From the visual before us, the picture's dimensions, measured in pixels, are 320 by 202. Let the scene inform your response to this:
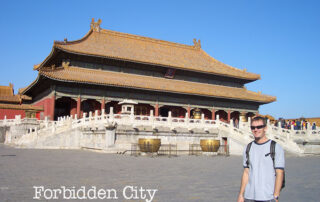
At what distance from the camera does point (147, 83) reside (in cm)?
3372

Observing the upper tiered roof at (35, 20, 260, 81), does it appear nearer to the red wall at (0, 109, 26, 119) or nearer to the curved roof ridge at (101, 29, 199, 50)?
the curved roof ridge at (101, 29, 199, 50)

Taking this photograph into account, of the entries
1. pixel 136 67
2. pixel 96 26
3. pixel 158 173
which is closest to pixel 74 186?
pixel 158 173

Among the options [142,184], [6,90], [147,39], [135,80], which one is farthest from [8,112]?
[142,184]

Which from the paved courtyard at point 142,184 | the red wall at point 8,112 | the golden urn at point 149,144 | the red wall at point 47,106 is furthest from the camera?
the red wall at point 8,112

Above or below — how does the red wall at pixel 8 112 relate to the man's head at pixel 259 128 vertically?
above

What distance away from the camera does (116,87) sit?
32.0 meters

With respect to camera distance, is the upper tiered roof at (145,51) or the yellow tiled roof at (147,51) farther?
the yellow tiled roof at (147,51)

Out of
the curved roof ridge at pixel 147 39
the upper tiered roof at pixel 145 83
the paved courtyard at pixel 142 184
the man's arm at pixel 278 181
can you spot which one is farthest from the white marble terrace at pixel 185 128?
the curved roof ridge at pixel 147 39

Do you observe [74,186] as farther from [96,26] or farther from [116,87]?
[96,26]

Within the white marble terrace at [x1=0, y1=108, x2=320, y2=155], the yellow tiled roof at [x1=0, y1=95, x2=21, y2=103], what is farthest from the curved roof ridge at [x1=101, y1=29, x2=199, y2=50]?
the white marble terrace at [x1=0, y1=108, x2=320, y2=155]

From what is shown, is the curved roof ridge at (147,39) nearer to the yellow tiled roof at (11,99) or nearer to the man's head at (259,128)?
the yellow tiled roof at (11,99)

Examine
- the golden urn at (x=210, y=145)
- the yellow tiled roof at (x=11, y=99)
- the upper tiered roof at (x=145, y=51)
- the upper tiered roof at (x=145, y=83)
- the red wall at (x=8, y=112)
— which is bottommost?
the golden urn at (x=210, y=145)

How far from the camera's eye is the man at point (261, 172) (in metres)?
3.93

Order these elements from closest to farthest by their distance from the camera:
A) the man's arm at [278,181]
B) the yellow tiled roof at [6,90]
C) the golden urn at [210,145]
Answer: the man's arm at [278,181], the golden urn at [210,145], the yellow tiled roof at [6,90]
